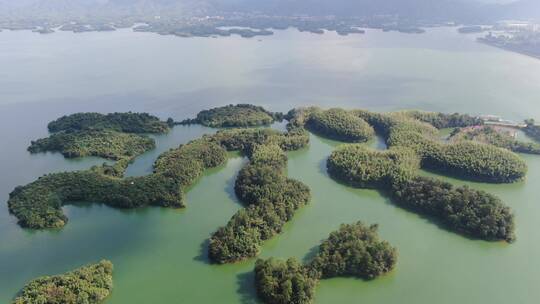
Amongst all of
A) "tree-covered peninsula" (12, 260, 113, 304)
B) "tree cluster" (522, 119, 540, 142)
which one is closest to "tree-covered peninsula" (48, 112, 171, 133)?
"tree-covered peninsula" (12, 260, 113, 304)

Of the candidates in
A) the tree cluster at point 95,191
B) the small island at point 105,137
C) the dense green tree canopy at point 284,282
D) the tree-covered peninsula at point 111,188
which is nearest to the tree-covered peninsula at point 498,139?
the tree-covered peninsula at point 111,188

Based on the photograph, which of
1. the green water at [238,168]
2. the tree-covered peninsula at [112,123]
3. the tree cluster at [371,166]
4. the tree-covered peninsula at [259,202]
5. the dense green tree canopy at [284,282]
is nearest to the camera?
the dense green tree canopy at [284,282]

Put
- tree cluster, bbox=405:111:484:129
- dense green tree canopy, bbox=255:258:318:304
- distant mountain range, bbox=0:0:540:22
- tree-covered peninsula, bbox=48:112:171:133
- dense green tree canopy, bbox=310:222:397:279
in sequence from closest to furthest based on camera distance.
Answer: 1. dense green tree canopy, bbox=255:258:318:304
2. dense green tree canopy, bbox=310:222:397:279
3. tree-covered peninsula, bbox=48:112:171:133
4. tree cluster, bbox=405:111:484:129
5. distant mountain range, bbox=0:0:540:22

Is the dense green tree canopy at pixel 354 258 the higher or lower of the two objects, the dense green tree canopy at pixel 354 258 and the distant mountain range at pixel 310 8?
the lower

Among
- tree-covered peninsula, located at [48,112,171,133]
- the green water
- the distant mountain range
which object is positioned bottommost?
the green water

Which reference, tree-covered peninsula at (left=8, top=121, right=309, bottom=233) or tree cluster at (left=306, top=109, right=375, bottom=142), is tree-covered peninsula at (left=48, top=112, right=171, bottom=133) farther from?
tree cluster at (left=306, top=109, right=375, bottom=142)

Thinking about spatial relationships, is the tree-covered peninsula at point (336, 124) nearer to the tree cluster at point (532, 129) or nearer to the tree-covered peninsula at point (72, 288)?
the tree cluster at point (532, 129)

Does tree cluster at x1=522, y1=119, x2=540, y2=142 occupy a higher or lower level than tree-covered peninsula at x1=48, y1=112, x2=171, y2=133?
lower

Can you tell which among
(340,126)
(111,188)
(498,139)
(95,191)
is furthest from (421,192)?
(95,191)
